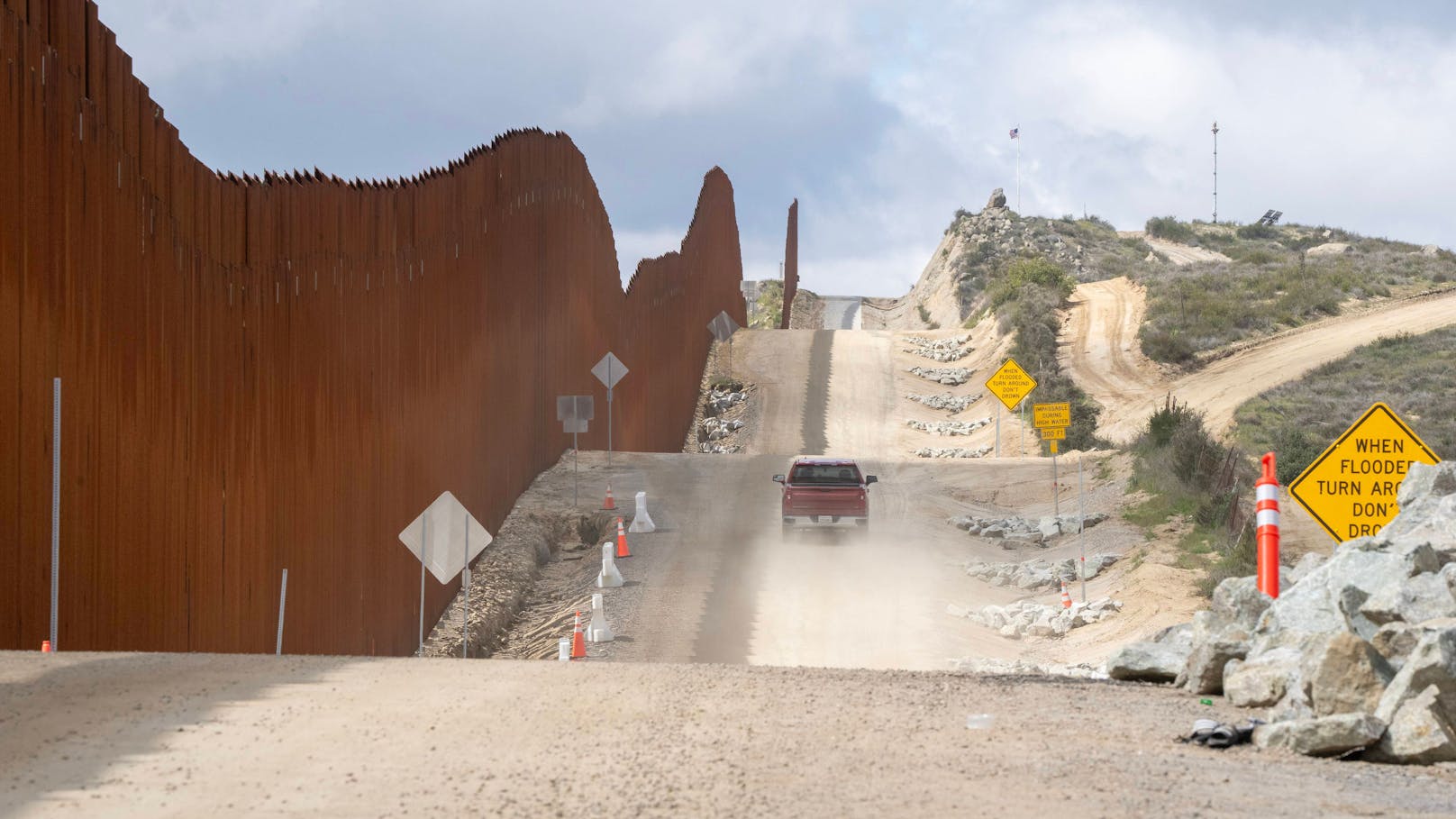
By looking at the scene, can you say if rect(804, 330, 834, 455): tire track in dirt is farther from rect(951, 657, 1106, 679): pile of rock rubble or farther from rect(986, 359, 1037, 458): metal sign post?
rect(951, 657, 1106, 679): pile of rock rubble

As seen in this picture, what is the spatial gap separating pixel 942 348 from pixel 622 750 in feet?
188

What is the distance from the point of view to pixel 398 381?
22109 millimetres

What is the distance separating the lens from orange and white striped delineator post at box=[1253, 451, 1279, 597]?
11.6 metres

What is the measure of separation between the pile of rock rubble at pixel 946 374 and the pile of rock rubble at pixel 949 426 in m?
6.69

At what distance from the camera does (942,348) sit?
6500cm

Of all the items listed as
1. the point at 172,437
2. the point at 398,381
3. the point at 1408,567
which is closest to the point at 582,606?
the point at 398,381

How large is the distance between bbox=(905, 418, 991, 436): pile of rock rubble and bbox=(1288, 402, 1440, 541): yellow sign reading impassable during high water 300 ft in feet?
123

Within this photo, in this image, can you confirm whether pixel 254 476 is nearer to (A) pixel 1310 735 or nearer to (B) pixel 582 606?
(B) pixel 582 606

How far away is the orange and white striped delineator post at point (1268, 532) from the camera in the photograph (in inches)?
458

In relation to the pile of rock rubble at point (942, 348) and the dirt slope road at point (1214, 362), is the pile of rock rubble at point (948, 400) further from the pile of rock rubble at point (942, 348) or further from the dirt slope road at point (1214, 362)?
the pile of rock rubble at point (942, 348)

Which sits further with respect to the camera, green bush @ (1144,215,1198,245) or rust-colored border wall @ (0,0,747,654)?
green bush @ (1144,215,1198,245)

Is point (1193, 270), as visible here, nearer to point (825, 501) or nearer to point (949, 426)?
point (949, 426)

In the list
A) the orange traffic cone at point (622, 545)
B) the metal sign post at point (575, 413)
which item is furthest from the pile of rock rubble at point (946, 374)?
the orange traffic cone at point (622, 545)

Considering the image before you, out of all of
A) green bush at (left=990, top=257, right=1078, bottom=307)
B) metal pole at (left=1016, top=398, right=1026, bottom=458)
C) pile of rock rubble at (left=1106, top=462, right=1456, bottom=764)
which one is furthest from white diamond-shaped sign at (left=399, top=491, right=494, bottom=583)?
green bush at (left=990, top=257, right=1078, bottom=307)
